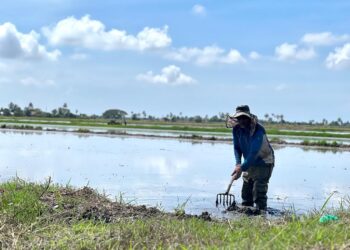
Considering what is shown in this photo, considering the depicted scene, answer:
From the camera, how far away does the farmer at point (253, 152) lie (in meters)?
8.65

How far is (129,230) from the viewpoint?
5.60 m

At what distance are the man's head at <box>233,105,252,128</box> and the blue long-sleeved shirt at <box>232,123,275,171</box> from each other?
0.14m

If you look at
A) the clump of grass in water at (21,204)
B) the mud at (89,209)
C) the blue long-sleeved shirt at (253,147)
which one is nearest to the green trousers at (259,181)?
the blue long-sleeved shirt at (253,147)

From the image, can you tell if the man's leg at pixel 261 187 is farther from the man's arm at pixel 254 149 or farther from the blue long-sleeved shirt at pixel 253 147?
the man's arm at pixel 254 149

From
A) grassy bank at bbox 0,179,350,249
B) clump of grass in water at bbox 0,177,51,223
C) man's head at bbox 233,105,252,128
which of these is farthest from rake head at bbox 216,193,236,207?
clump of grass in water at bbox 0,177,51,223

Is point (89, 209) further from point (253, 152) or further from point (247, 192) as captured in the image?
point (247, 192)

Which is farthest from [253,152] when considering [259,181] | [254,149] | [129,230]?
[129,230]

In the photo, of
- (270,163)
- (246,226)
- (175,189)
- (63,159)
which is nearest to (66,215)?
(246,226)

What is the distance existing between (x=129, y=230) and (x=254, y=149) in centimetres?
351

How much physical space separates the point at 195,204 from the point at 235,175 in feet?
3.92

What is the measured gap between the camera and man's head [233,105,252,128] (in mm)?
8617

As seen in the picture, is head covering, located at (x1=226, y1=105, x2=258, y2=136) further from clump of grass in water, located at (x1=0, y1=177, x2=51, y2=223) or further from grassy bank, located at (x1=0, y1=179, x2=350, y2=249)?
clump of grass in water, located at (x1=0, y1=177, x2=51, y2=223)

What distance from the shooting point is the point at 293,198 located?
34.7ft

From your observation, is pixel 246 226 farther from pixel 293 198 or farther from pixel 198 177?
Answer: pixel 198 177
